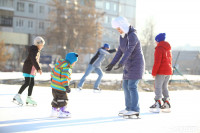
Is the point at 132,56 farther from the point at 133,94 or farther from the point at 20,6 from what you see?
the point at 20,6

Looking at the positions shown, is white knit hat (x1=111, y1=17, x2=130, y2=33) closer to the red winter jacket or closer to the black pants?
the red winter jacket

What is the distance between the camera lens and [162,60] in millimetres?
6234

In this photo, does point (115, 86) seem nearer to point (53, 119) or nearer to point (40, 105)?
point (40, 105)

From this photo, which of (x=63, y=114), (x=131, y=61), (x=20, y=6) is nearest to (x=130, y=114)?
(x=131, y=61)

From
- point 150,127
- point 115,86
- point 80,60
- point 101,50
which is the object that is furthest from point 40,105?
point 80,60

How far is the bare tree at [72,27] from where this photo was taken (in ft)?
146

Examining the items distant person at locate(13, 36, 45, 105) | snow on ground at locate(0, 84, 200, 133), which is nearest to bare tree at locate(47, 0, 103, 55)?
distant person at locate(13, 36, 45, 105)

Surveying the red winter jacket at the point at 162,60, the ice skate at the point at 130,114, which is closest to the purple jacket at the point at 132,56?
the ice skate at the point at 130,114

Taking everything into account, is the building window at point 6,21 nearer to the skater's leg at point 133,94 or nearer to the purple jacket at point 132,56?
the purple jacket at point 132,56

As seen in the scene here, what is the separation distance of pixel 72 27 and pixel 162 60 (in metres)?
39.6

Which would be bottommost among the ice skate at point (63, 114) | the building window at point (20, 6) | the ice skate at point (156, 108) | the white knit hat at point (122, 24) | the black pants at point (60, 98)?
the ice skate at point (156, 108)

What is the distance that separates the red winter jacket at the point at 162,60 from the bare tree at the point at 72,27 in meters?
37.1

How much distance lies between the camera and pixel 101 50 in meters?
10.2

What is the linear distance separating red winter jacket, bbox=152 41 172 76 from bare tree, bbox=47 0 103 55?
122 ft
